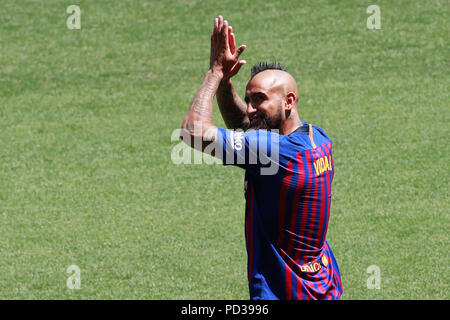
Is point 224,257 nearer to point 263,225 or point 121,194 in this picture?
point 121,194

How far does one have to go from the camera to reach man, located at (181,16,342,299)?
506 cm

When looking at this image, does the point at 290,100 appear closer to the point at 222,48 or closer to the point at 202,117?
the point at 222,48

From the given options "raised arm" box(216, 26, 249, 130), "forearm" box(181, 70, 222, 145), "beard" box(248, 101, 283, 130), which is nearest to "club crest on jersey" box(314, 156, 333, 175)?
"beard" box(248, 101, 283, 130)

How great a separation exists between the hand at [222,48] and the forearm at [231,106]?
2.28ft

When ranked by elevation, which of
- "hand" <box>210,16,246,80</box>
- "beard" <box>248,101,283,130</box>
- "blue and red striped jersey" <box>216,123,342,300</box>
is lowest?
"blue and red striped jersey" <box>216,123,342,300</box>

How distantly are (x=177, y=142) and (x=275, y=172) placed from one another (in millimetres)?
8195

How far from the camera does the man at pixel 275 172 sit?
5.06m

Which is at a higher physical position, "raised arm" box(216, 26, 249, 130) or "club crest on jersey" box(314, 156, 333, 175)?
"raised arm" box(216, 26, 249, 130)

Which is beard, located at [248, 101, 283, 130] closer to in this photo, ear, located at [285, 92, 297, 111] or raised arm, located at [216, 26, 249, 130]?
ear, located at [285, 92, 297, 111]

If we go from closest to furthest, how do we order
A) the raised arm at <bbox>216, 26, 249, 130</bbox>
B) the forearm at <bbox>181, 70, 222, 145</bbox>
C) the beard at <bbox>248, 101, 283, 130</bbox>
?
the forearm at <bbox>181, 70, 222, 145</bbox> < the beard at <bbox>248, 101, 283, 130</bbox> < the raised arm at <bbox>216, 26, 249, 130</bbox>

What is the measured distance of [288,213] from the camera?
5.27 m

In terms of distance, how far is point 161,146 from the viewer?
13109mm
